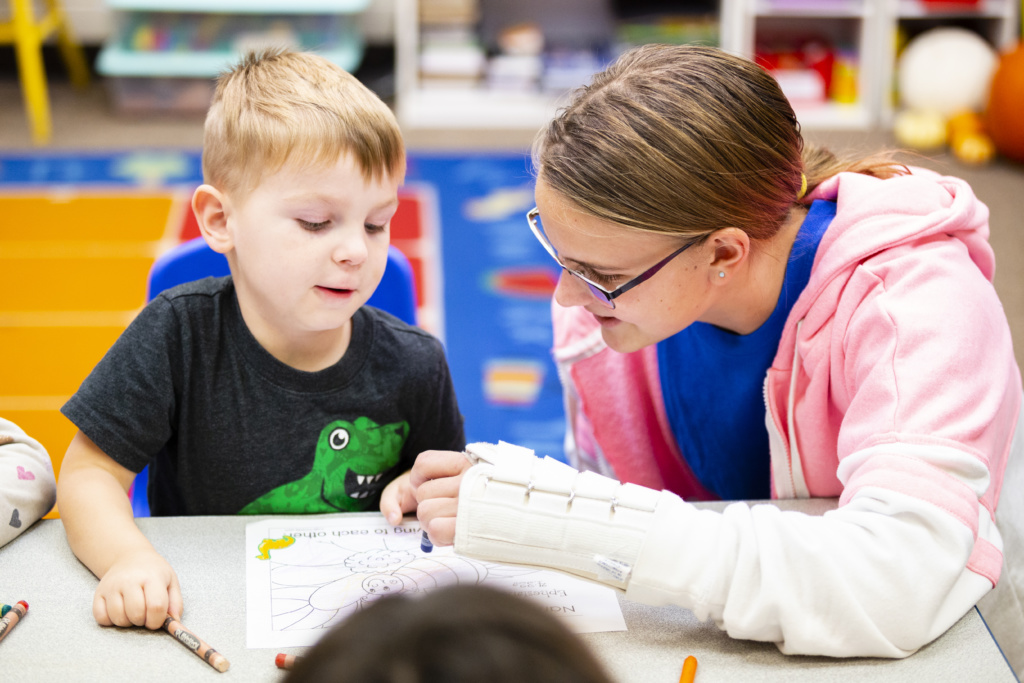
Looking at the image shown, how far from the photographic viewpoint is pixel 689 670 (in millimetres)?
796

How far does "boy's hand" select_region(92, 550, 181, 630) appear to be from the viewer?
830mm

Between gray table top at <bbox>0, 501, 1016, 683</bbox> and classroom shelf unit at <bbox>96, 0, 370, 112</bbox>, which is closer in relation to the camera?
gray table top at <bbox>0, 501, 1016, 683</bbox>

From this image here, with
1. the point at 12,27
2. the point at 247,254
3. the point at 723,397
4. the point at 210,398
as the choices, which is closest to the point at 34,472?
the point at 210,398

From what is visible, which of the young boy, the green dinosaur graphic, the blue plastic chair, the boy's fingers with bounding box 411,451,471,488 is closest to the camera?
the boy's fingers with bounding box 411,451,471,488

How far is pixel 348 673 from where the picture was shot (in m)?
0.39

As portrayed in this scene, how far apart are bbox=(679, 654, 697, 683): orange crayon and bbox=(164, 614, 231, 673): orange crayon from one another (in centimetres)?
36

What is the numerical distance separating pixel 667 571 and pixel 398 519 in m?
0.31

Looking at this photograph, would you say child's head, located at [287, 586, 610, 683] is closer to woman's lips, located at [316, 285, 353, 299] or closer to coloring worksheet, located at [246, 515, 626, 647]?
coloring worksheet, located at [246, 515, 626, 647]

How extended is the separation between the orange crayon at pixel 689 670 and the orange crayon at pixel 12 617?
551mm

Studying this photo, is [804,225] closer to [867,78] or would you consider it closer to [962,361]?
[962,361]

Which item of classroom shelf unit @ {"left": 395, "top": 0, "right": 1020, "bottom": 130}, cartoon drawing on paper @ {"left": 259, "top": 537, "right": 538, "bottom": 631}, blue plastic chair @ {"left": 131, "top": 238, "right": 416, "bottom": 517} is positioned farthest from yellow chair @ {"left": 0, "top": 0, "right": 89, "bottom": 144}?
cartoon drawing on paper @ {"left": 259, "top": 537, "right": 538, "bottom": 631}

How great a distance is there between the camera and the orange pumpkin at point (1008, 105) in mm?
3475

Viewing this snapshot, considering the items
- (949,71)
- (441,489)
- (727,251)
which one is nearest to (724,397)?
(727,251)

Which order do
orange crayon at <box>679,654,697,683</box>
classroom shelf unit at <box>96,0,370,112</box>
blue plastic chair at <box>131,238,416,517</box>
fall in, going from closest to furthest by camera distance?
orange crayon at <box>679,654,697,683</box>
blue plastic chair at <box>131,238,416,517</box>
classroom shelf unit at <box>96,0,370,112</box>
